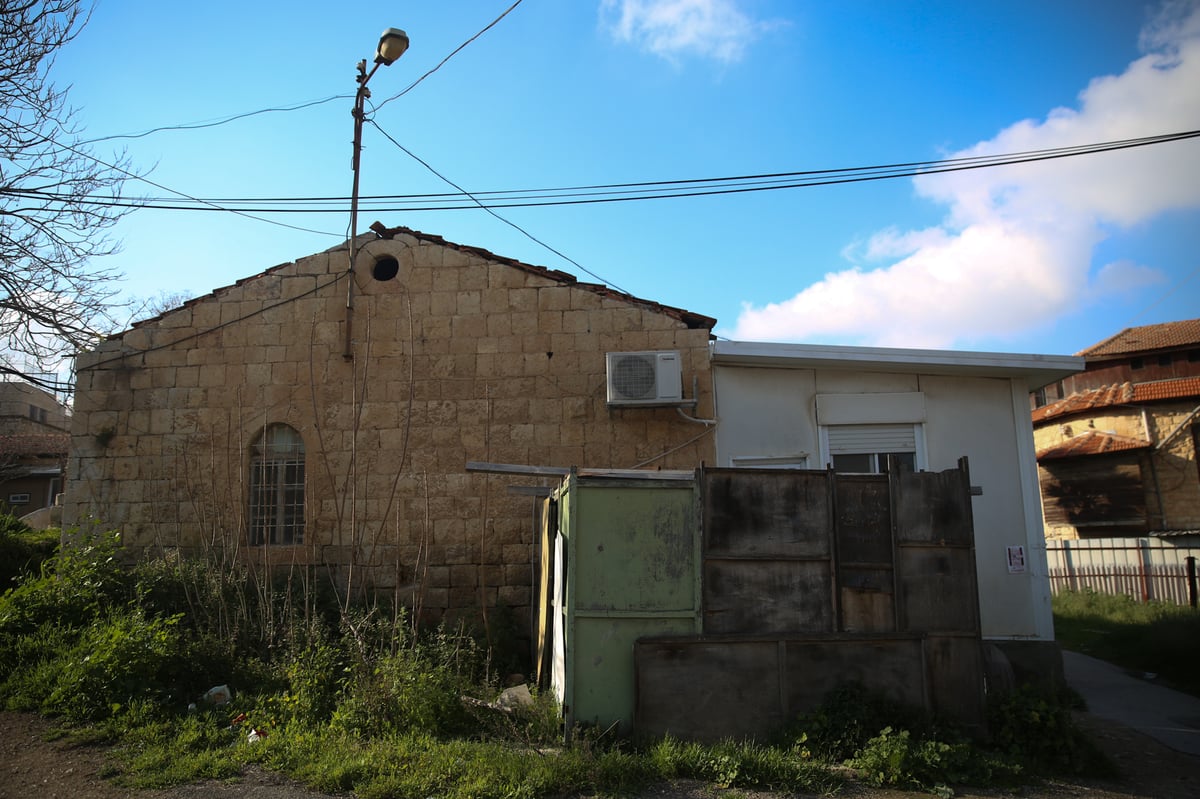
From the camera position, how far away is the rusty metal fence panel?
51.1 feet

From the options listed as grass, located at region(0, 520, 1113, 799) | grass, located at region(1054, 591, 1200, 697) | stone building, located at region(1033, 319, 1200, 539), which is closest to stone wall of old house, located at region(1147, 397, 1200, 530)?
stone building, located at region(1033, 319, 1200, 539)

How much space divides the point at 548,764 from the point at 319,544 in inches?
206

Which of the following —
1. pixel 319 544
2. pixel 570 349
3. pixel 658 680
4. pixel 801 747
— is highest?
pixel 570 349

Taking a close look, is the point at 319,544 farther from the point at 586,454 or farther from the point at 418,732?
the point at 418,732

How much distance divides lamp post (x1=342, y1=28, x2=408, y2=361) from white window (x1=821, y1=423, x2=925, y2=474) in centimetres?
594

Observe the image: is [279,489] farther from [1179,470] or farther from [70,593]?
[1179,470]

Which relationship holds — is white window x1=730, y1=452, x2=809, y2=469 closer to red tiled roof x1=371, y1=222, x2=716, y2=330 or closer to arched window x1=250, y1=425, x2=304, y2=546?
red tiled roof x1=371, y1=222, x2=716, y2=330

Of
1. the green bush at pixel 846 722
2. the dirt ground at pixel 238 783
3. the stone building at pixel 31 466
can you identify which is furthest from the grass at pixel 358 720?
the stone building at pixel 31 466

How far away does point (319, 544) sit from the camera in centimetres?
950

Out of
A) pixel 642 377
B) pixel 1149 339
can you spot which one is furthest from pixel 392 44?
pixel 1149 339

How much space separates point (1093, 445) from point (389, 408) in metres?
23.5

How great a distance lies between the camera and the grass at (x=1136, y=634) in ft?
34.1

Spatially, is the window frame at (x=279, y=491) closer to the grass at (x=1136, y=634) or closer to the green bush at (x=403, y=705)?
the green bush at (x=403, y=705)

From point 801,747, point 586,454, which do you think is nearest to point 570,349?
point 586,454
